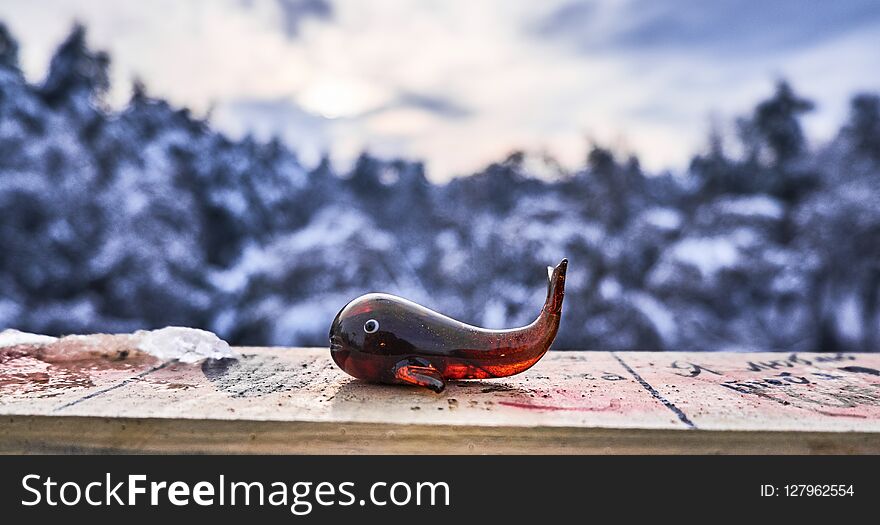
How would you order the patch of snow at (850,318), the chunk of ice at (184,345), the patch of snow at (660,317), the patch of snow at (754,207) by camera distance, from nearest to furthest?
the chunk of ice at (184,345)
the patch of snow at (850,318)
the patch of snow at (660,317)
the patch of snow at (754,207)

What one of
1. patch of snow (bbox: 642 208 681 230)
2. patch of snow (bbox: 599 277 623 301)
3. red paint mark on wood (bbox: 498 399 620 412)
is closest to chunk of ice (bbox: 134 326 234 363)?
red paint mark on wood (bbox: 498 399 620 412)

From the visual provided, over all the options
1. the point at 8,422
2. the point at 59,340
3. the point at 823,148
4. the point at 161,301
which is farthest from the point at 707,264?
the point at 8,422

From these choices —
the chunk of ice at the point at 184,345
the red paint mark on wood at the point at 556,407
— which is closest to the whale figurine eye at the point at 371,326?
the red paint mark on wood at the point at 556,407

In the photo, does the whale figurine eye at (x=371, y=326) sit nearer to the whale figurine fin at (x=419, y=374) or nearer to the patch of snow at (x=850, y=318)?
the whale figurine fin at (x=419, y=374)

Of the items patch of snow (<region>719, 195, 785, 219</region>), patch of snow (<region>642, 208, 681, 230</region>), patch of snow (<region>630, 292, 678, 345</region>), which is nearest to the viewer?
patch of snow (<region>630, 292, 678, 345</region>)

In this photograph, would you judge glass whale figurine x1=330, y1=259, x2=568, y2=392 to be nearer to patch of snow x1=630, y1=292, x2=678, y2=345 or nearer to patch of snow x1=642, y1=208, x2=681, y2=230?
patch of snow x1=630, y1=292, x2=678, y2=345

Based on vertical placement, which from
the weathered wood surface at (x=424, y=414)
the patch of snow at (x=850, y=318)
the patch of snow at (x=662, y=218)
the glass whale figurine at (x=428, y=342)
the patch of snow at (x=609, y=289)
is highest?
the patch of snow at (x=662, y=218)
